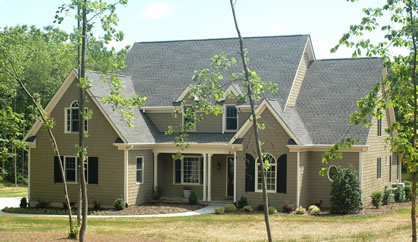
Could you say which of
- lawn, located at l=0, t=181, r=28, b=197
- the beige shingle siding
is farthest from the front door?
lawn, located at l=0, t=181, r=28, b=197

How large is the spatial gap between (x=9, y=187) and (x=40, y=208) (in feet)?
62.9

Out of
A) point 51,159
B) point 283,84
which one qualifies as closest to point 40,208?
point 51,159

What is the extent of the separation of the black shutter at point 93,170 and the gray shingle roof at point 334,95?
11060 millimetres

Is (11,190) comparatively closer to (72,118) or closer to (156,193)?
(72,118)

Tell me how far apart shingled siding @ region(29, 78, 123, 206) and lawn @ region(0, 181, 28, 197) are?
9.14m

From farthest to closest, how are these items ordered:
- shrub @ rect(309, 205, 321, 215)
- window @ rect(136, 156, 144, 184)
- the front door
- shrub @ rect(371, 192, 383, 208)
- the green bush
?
the front door < window @ rect(136, 156, 144, 184) < shrub @ rect(371, 192, 383, 208) < the green bush < shrub @ rect(309, 205, 321, 215)

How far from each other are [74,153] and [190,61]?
9541 millimetres

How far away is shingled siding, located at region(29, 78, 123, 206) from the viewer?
1080 inches

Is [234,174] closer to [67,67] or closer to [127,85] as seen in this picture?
[127,85]

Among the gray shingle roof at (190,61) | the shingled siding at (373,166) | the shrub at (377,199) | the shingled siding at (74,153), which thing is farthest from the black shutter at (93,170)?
the shrub at (377,199)

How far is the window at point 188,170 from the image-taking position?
30.2m

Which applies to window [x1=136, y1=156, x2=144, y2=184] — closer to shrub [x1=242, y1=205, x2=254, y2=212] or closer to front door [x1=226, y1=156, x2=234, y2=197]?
front door [x1=226, y1=156, x2=234, y2=197]

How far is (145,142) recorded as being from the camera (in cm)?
2839

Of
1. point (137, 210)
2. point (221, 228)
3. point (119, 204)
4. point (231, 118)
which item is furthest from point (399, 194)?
point (119, 204)
